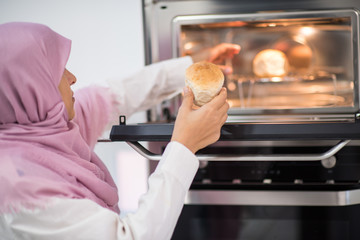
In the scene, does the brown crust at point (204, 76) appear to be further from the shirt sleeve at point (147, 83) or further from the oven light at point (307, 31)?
the oven light at point (307, 31)

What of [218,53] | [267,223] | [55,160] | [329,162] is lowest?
[267,223]

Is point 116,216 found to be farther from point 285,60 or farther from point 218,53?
point 285,60

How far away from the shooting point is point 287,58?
44.0 inches

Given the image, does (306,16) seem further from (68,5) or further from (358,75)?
(68,5)

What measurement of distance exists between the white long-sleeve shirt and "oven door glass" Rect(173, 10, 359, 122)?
1.32 feet

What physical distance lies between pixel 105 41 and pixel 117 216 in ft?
2.01

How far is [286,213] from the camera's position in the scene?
2.93 feet

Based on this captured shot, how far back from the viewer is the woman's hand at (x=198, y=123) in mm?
625

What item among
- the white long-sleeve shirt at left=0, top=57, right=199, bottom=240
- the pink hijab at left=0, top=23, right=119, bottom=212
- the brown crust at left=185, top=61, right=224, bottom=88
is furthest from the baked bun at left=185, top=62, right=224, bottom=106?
the pink hijab at left=0, top=23, right=119, bottom=212

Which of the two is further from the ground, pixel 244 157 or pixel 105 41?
pixel 105 41

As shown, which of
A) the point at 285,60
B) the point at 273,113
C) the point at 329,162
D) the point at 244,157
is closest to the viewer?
the point at 244,157

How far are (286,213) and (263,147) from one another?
0.57ft

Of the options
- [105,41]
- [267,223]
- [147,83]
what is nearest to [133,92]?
[147,83]

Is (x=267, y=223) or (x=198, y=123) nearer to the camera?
→ (x=198, y=123)
